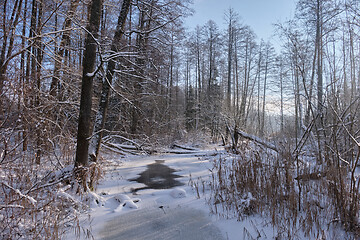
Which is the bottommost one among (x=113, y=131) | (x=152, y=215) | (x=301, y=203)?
(x=152, y=215)

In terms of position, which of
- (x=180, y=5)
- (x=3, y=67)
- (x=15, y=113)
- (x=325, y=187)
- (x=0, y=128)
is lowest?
(x=325, y=187)

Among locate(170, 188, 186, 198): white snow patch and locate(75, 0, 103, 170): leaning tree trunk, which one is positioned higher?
locate(75, 0, 103, 170): leaning tree trunk

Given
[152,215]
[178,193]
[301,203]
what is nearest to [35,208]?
[152,215]

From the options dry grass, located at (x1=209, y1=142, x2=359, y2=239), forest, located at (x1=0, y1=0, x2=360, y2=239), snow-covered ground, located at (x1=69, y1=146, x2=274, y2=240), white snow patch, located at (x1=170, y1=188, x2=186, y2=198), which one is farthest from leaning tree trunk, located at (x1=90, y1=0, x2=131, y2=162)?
dry grass, located at (x1=209, y1=142, x2=359, y2=239)

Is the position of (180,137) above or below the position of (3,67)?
below

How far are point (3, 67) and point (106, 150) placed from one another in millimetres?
4450

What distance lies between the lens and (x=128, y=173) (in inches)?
258

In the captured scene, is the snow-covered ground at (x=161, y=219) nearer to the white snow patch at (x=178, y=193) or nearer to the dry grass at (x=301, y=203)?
the white snow patch at (x=178, y=193)

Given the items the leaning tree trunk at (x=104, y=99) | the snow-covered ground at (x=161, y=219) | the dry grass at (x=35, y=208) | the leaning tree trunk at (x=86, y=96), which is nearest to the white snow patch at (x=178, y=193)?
the snow-covered ground at (x=161, y=219)

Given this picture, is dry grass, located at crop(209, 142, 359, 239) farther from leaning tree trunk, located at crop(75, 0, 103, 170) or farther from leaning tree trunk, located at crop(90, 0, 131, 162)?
leaning tree trunk, located at crop(90, 0, 131, 162)

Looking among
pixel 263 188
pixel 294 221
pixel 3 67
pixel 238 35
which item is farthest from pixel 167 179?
pixel 238 35

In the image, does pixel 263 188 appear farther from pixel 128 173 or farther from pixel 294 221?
pixel 128 173

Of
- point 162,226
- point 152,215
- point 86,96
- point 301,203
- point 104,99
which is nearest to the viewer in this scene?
point 162,226

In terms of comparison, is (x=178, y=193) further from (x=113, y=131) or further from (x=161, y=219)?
(x=113, y=131)
